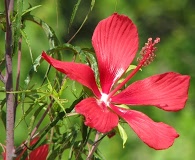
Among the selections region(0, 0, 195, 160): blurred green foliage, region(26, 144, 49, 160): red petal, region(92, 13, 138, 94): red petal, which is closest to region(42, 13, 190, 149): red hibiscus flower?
region(92, 13, 138, 94): red petal

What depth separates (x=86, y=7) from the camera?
3.12 meters

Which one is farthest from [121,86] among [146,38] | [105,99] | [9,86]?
[146,38]

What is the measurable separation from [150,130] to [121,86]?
0.33ft

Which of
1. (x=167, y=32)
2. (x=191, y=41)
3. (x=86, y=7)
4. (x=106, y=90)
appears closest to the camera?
(x=106, y=90)

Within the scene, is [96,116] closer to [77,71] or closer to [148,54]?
[77,71]

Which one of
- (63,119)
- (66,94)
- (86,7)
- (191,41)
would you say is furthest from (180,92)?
(191,41)

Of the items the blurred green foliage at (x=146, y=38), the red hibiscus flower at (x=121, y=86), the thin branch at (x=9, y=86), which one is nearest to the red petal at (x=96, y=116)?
the red hibiscus flower at (x=121, y=86)

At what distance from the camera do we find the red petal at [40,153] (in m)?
1.19

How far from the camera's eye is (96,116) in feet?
3.39

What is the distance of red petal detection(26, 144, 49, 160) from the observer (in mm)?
1190

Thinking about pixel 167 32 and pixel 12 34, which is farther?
pixel 167 32

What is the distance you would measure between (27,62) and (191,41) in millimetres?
796

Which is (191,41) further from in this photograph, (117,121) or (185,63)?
(117,121)

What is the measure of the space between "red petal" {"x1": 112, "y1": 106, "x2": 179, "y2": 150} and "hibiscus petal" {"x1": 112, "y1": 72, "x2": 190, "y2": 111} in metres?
0.02
